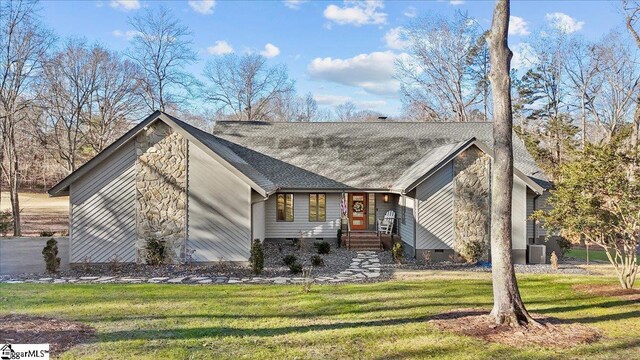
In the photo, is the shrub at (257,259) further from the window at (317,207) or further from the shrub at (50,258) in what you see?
the window at (317,207)

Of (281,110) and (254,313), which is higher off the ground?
(281,110)

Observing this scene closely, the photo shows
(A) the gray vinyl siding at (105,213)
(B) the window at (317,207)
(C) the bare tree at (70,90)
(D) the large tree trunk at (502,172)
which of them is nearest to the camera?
(D) the large tree trunk at (502,172)

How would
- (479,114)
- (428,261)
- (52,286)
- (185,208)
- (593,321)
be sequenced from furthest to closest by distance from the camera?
1. (479,114)
2. (428,261)
3. (185,208)
4. (52,286)
5. (593,321)

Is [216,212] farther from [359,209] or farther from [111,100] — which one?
[111,100]

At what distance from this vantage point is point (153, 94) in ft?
106

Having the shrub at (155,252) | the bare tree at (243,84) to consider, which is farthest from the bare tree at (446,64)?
the shrub at (155,252)

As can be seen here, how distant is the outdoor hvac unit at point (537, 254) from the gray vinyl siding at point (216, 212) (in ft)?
34.9

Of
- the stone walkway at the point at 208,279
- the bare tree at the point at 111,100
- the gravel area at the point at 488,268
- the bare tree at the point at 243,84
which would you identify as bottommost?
the gravel area at the point at 488,268

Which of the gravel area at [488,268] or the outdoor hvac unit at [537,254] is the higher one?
the outdoor hvac unit at [537,254]

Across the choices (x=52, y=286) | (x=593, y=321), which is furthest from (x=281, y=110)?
(x=593, y=321)

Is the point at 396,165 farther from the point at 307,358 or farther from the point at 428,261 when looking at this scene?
the point at 307,358

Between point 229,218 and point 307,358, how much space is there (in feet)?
27.1

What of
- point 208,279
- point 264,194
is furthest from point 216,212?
point 208,279

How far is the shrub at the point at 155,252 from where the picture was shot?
42.0 ft
